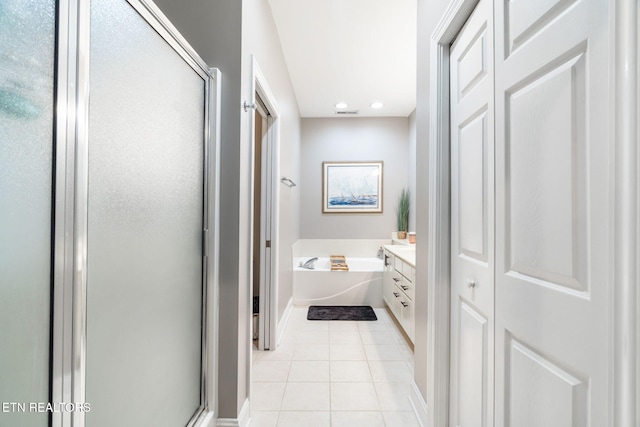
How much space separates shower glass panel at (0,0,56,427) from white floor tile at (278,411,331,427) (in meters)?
1.30

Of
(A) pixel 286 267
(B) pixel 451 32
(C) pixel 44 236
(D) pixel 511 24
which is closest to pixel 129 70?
(C) pixel 44 236

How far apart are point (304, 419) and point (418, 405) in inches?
25.5

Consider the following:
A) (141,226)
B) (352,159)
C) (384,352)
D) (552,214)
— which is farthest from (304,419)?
(352,159)

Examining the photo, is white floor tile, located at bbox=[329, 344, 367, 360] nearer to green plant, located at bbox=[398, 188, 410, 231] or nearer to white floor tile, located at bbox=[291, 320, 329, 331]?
white floor tile, located at bbox=[291, 320, 329, 331]

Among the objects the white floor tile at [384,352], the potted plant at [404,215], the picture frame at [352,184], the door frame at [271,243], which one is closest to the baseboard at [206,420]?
the door frame at [271,243]

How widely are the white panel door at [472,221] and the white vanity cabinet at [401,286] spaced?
1.10 m

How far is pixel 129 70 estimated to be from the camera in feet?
3.06

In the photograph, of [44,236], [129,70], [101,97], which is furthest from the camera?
[129,70]

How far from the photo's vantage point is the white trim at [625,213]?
53 centimetres

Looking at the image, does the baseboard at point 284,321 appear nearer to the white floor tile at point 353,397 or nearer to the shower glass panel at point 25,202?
the white floor tile at point 353,397

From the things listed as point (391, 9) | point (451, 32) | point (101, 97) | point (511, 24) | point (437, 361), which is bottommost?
point (437, 361)

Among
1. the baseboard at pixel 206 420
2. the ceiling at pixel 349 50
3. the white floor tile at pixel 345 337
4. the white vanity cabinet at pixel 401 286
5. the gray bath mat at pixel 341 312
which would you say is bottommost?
the white floor tile at pixel 345 337

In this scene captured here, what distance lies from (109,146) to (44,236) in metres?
0.31

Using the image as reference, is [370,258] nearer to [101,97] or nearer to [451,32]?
[451,32]
